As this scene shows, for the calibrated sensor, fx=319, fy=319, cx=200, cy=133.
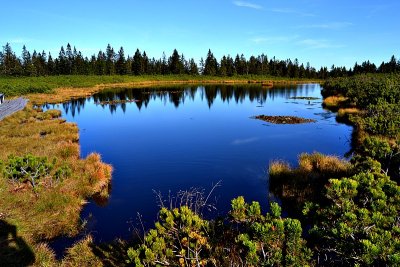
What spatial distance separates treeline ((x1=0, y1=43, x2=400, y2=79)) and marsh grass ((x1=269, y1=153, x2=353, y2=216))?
12801 cm

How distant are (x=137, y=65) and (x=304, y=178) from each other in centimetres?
14931

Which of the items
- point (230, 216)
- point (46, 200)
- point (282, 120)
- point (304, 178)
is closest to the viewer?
point (230, 216)

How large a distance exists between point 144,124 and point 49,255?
3322 centimetres

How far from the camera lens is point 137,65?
6240 inches

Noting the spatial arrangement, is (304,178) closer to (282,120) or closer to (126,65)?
(282,120)

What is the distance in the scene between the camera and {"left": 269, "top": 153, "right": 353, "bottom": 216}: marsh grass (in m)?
16.8

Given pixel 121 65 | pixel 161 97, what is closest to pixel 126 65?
pixel 121 65

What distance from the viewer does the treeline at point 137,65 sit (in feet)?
457

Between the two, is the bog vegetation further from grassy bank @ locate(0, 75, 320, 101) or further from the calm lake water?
grassy bank @ locate(0, 75, 320, 101)

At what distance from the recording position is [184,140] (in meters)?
33.3

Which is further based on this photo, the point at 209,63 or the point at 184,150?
the point at 209,63

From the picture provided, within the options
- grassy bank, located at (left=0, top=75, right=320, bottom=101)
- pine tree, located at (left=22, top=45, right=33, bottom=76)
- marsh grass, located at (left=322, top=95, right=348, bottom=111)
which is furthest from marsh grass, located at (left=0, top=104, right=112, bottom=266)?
pine tree, located at (left=22, top=45, right=33, bottom=76)

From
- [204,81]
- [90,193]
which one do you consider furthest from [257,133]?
[204,81]

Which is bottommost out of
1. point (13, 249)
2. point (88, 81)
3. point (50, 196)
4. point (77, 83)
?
point (13, 249)
